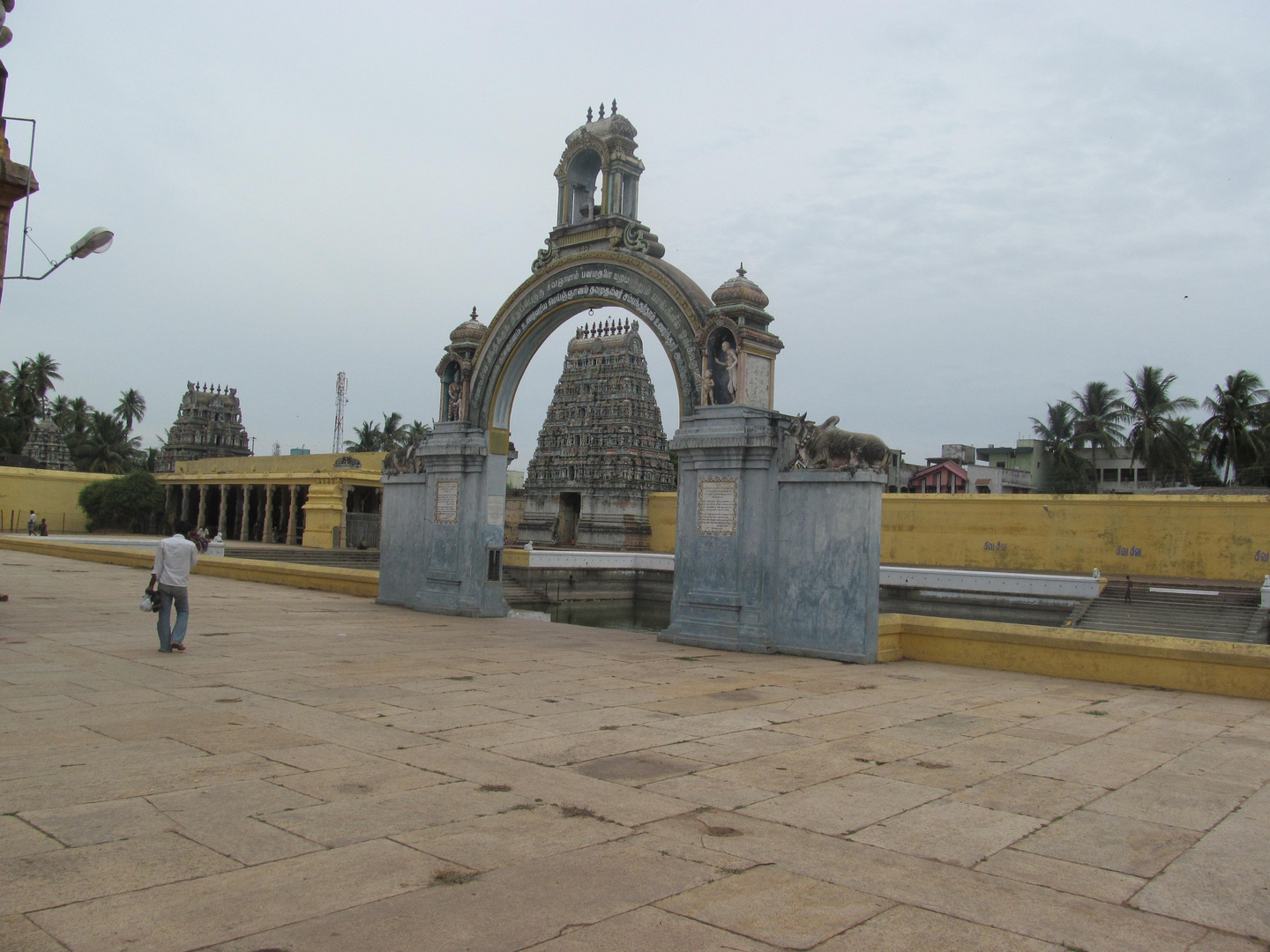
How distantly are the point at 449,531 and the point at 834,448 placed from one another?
602 cm

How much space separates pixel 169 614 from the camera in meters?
8.43

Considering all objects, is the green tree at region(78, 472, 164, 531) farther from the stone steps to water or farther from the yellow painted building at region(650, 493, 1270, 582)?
the stone steps to water

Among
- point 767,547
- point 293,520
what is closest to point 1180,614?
point 767,547

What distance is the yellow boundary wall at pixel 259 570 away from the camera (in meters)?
15.9

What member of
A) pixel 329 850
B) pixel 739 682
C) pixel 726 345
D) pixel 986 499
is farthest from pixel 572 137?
pixel 986 499

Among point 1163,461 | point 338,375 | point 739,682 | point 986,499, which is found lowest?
point 739,682

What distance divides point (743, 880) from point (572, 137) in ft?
→ 36.4

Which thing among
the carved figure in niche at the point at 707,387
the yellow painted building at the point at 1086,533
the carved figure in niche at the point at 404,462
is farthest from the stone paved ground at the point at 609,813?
the yellow painted building at the point at 1086,533

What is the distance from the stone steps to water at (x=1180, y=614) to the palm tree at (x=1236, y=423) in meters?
19.5

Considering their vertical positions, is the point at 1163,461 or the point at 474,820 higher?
the point at 1163,461

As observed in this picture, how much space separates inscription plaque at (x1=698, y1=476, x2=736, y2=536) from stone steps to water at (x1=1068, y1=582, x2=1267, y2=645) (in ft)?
34.8

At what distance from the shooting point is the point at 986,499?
79.2 ft

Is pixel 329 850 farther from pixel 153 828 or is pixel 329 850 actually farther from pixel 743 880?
pixel 743 880

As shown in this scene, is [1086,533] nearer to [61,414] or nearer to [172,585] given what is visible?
[172,585]
